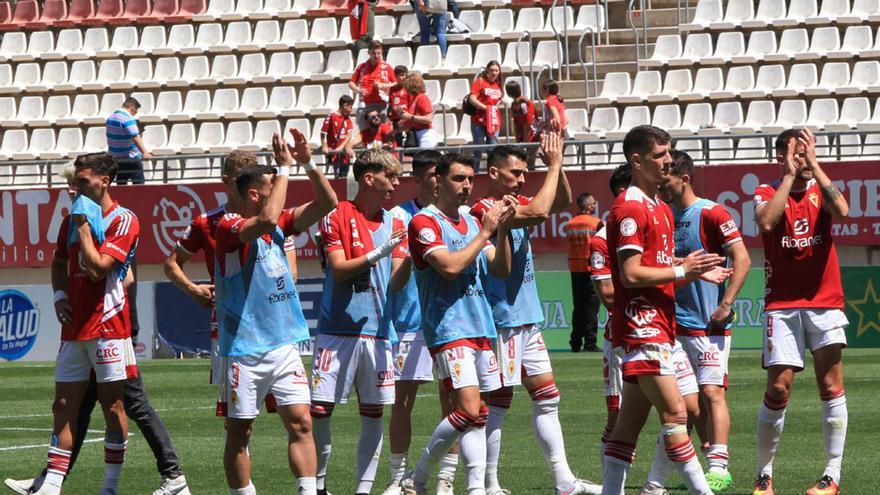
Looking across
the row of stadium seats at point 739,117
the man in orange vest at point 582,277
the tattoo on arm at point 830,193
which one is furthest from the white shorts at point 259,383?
the row of stadium seats at point 739,117

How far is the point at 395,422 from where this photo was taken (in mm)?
10414

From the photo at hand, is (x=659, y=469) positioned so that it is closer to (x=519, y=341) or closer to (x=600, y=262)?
(x=519, y=341)

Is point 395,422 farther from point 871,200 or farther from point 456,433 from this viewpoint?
point 871,200

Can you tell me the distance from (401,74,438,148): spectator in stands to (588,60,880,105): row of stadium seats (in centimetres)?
372

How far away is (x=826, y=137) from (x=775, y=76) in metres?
2.79

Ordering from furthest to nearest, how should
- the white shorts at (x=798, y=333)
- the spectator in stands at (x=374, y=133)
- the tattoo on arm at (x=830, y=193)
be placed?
the spectator in stands at (x=374, y=133) → the white shorts at (x=798, y=333) → the tattoo on arm at (x=830, y=193)

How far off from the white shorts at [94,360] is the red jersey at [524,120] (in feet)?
50.8

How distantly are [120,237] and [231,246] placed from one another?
1058 mm

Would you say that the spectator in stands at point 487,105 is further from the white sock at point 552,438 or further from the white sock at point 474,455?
the white sock at point 474,455

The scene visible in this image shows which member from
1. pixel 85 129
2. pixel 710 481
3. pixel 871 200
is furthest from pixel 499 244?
pixel 85 129

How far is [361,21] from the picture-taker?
2955 centimetres

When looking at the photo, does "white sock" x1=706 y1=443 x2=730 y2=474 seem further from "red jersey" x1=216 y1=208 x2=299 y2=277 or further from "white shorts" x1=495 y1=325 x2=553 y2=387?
"red jersey" x1=216 y1=208 x2=299 y2=277

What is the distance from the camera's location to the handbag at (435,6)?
2894 cm

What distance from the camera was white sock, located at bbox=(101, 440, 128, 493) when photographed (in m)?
9.84
